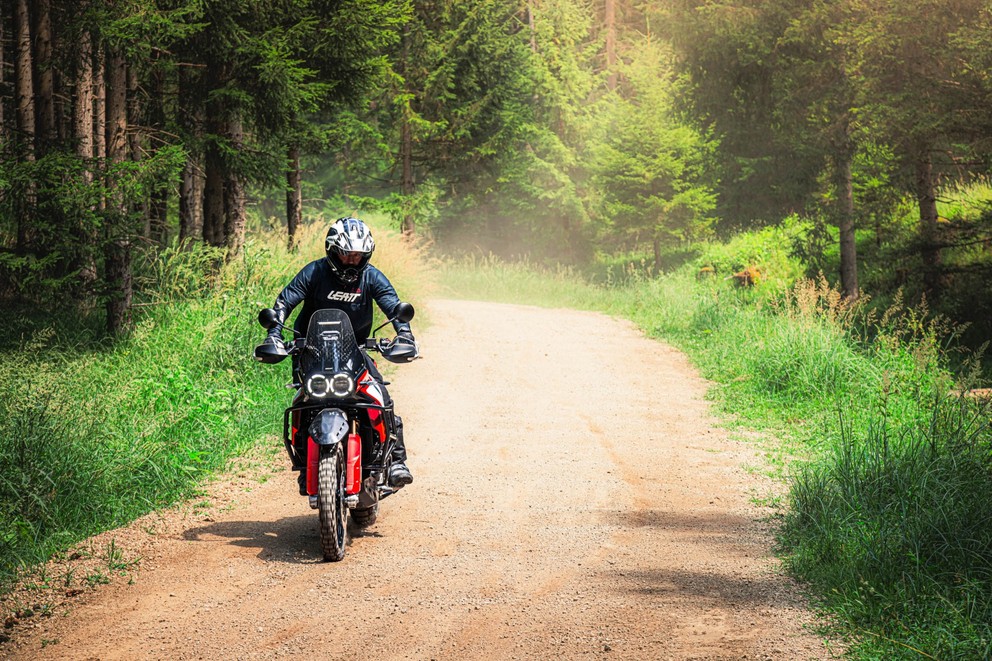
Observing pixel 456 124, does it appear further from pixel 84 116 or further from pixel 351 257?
pixel 351 257

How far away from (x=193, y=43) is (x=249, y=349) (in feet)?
19.8

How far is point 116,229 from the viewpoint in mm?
12570

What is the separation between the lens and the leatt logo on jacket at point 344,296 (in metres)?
6.69

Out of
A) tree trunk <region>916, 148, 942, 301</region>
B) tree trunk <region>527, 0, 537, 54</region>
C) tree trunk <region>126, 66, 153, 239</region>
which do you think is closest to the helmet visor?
tree trunk <region>126, 66, 153, 239</region>

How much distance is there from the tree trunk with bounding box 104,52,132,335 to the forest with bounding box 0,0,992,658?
4cm

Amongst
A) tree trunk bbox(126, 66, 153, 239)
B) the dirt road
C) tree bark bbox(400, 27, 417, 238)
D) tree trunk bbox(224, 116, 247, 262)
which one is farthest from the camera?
tree bark bbox(400, 27, 417, 238)

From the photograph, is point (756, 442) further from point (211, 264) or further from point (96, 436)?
point (211, 264)

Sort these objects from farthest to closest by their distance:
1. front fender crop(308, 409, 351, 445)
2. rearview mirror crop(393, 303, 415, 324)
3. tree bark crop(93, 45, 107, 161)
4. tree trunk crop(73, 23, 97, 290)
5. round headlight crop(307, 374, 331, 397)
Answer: tree bark crop(93, 45, 107, 161), tree trunk crop(73, 23, 97, 290), rearview mirror crop(393, 303, 415, 324), round headlight crop(307, 374, 331, 397), front fender crop(308, 409, 351, 445)

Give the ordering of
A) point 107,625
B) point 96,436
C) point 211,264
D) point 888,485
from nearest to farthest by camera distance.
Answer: point 107,625
point 888,485
point 96,436
point 211,264

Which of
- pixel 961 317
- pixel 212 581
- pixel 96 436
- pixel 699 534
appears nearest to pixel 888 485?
pixel 699 534

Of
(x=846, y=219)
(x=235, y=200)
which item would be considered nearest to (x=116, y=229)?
(x=235, y=200)

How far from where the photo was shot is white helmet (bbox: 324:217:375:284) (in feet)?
21.5

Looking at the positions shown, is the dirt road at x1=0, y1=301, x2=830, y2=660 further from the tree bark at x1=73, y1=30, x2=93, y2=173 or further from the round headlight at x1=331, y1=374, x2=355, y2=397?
the tree bark at x1=73, y1=30, x2=93, y2=173

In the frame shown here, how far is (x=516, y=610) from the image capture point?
5273 millimetres
